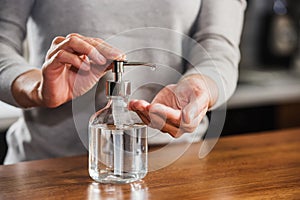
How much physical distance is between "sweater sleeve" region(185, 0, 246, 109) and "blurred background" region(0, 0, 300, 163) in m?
0.73

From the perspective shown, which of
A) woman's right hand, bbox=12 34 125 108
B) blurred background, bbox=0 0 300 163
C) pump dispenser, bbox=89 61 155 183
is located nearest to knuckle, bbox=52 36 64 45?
woman's right hand, bbox=12 34 125 108

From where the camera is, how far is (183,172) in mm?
782

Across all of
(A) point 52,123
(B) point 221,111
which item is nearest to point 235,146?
(B) point 221,111

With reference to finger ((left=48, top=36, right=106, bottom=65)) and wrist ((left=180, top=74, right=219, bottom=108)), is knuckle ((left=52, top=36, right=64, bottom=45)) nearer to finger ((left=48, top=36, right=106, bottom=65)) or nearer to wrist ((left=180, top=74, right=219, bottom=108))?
finger ((left=48, top=36, right=106, bottom=65))

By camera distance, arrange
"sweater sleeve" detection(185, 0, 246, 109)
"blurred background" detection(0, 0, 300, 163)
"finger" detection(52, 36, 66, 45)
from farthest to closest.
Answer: "blurred background" detection(0, 0, 300, 163) < "sweater sleeve" detection(185, 0, 246, 109) < "finger" detection(52, 36, 66, 45)

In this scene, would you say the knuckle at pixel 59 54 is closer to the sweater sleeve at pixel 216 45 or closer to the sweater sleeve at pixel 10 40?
the sweater sleeve at pixel 10 40

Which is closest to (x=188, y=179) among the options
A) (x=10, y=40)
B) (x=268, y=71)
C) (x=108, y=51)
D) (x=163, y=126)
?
(x=163, y=126)

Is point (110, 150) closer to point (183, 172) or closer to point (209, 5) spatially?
point (183, 172)

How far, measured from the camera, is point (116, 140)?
0.73 metres

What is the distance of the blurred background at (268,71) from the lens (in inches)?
68.9

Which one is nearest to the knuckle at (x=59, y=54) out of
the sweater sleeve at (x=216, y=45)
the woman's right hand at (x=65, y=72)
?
the woman's right hand at (x=65, y=72)

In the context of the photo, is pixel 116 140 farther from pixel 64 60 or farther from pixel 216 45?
pixel 216 45

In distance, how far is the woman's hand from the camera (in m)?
0.76

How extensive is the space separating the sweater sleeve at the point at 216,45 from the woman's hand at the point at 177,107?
0.06 metres
